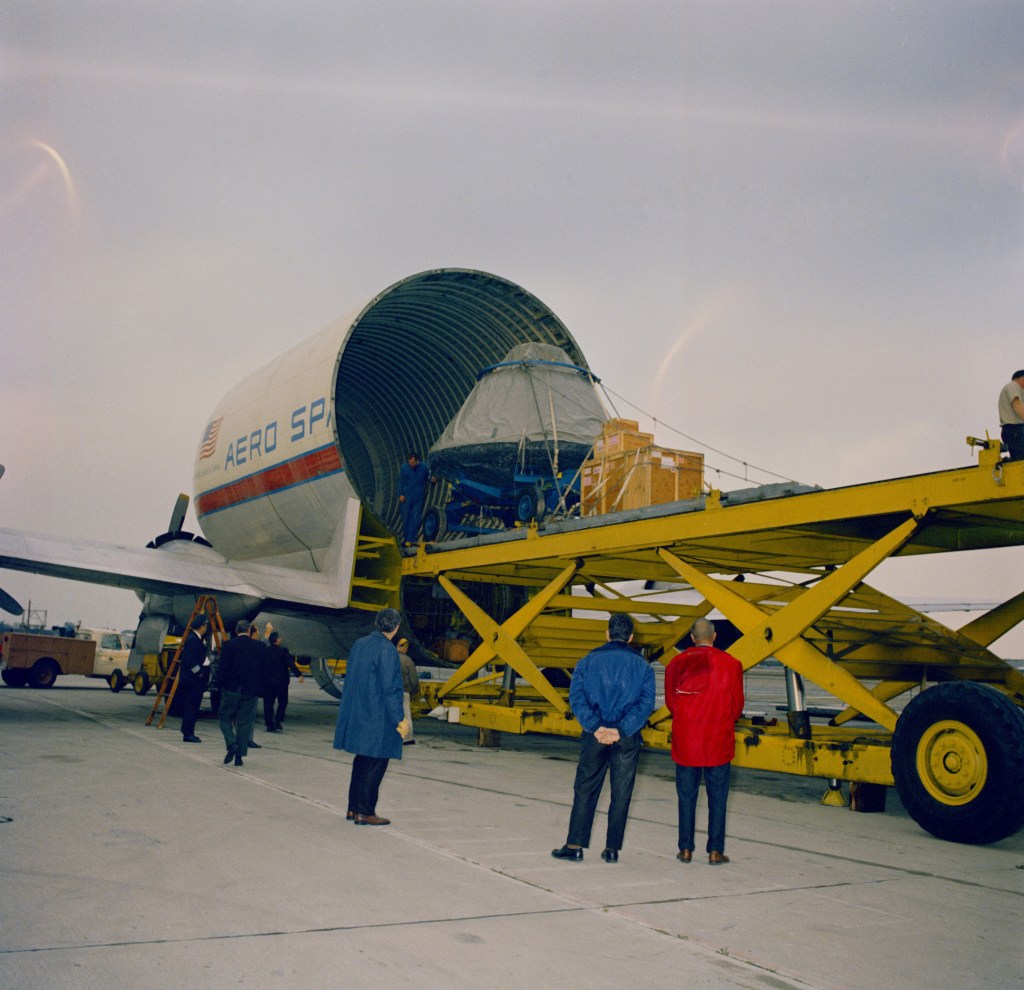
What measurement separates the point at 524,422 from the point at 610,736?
905 centimetres

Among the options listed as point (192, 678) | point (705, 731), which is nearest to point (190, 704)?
point (192, 678)

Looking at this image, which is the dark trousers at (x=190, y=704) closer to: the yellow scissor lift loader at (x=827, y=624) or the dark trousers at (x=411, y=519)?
the yellow scissor lift loader at (x=827, y=624)

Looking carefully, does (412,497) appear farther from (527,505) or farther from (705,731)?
(705,731)

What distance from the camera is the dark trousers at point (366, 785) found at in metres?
6.90

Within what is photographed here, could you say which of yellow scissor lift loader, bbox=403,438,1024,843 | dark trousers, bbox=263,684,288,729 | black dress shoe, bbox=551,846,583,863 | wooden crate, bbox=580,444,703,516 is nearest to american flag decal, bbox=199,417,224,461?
dark trousers, bbox=263,684,288,729

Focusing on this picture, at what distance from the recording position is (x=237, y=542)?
19.3m

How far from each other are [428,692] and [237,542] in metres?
6.80

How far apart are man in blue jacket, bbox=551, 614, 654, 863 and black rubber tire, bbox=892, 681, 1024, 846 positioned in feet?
8.50

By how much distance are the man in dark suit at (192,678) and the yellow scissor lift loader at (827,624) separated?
327 cm

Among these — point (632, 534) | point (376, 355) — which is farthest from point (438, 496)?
point (632, 534)

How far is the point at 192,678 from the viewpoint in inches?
507

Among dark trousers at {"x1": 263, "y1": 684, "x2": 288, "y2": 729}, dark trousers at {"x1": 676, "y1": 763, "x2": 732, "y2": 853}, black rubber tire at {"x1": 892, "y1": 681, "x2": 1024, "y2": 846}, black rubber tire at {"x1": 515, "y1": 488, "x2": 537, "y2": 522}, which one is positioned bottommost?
dark trousers at {"x1": 263, "y1": 684, "x2": 288, "y2": 729}

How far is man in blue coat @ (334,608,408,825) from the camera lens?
691 centimetres

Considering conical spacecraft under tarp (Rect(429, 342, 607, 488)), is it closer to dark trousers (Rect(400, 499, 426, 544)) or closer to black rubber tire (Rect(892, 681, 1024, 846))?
dark trousers (Rect(400, 499, 426, 544))
